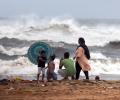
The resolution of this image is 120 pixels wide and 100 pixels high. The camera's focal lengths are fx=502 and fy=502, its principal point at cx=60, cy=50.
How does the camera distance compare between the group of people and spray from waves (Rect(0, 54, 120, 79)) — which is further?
spray from waves (Rect(0, 54, 120, 79))

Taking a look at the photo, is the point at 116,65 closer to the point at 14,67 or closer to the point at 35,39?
the point at 14,67

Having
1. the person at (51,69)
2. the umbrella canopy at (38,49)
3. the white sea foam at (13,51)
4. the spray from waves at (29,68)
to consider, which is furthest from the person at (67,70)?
the white sea foam at (13,51)

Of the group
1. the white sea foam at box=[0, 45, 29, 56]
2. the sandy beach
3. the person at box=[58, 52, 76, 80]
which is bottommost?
the sandy beach

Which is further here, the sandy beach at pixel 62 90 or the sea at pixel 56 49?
the sea at pixel 56 49

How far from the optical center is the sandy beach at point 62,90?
431 inches

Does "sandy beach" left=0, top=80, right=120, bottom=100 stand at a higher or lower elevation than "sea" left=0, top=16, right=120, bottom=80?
lower

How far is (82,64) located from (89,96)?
2.90m

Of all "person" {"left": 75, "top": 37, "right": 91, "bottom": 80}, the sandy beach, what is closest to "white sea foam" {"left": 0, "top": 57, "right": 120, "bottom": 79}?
"person" {"left": 75, "top": 37, "right": 91, "bottom": 80}

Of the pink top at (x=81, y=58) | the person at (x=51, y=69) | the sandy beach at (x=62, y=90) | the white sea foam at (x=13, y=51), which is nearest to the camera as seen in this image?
the sandy beach at (x=62, y=90)

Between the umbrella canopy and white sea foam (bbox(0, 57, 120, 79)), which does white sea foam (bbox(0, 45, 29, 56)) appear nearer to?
white sea foam (bbox(0, 57, 120, 79))

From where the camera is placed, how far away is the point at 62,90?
11719 millimetres

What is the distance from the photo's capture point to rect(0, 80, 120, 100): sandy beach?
10.9 meters

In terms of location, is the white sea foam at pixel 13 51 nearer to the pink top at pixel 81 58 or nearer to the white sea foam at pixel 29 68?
the white sea foam at pixel 29 68

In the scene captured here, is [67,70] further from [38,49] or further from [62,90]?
[62,90]
